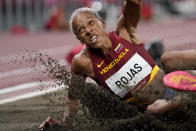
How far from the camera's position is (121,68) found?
229 inches

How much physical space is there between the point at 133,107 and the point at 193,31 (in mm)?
15347

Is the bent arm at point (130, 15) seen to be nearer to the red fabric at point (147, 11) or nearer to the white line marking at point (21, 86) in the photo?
the white line marking at point (21, 86)

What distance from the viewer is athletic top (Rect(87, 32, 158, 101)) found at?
5777 mm

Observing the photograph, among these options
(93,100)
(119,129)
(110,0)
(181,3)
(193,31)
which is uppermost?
(181,3)

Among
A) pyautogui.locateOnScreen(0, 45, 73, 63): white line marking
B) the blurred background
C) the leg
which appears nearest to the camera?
the leg

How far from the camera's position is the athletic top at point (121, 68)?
227 inches

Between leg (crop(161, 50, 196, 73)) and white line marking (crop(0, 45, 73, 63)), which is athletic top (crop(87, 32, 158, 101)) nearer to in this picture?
leg (crop(161, 50, 196, 73))

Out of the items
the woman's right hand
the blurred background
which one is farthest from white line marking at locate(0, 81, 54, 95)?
the woman's right hand

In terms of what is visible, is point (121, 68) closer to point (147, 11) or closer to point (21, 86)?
point (21, 86)

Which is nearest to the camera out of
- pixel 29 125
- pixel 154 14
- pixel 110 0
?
pixel 29 125

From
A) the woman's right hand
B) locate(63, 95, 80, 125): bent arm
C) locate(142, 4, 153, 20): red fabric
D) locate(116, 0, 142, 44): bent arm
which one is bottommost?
the woman's right hand

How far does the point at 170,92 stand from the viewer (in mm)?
5395

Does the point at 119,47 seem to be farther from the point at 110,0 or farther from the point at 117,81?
the point at 110,0

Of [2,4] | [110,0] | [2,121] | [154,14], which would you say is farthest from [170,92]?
[154,14]
